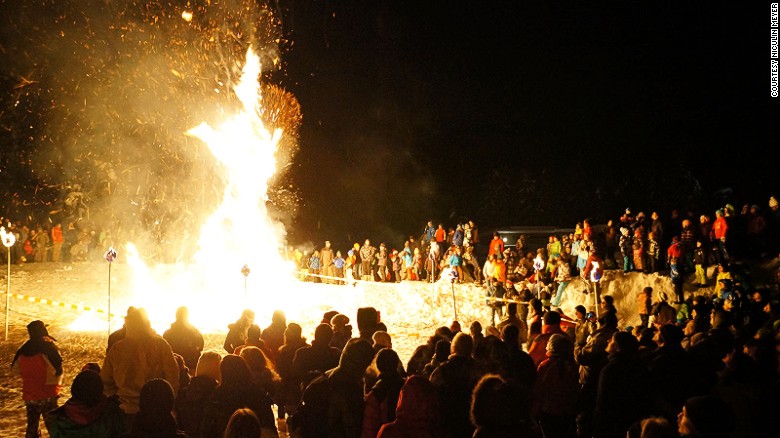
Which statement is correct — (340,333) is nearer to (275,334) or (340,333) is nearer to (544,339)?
(275,334)

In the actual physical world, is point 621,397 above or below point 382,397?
below

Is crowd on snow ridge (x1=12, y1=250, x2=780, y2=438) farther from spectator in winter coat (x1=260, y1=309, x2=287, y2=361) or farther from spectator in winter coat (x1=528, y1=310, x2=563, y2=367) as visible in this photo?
spectator in winter coat (x1=260, y1=309, x2=287, y2=361)

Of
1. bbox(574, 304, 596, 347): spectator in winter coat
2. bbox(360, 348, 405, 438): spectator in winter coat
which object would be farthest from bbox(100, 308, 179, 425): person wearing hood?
bbox(574, 304, 596, 347): spectator in winter coat

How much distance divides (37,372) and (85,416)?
2.86 m

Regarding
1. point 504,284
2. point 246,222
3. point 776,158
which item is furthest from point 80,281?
point 776,158

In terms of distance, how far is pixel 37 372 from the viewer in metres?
6.81

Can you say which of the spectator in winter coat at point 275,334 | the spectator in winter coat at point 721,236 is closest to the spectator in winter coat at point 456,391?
the spectator in winter coat at point 275,334

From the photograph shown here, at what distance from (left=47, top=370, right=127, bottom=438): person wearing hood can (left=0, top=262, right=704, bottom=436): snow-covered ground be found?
7.84 meters

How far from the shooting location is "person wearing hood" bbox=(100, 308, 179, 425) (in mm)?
6176

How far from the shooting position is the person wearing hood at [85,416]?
177 inches

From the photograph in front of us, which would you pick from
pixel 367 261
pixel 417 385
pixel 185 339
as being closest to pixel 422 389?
pixel 417 385

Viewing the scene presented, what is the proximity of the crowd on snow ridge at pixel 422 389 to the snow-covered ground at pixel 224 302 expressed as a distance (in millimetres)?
6337

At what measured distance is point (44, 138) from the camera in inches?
1053

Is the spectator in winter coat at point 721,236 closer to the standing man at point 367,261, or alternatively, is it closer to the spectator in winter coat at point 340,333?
the spectator in winter coat at point 340,333
